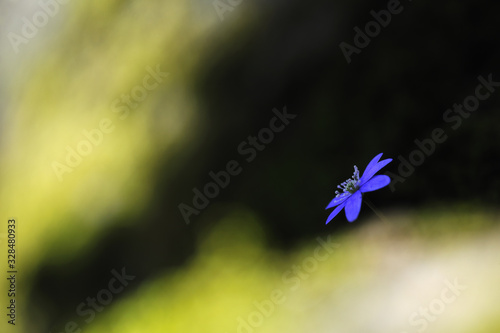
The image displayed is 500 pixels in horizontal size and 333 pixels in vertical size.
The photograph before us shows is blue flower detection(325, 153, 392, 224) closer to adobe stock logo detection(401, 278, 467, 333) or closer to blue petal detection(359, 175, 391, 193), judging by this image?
blue petal detection(359, 175, 391, 193)

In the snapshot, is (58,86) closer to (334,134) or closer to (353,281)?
(334,134)

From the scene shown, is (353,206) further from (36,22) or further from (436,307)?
(36,22)

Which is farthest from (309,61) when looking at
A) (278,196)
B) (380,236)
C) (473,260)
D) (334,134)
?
(473,260)
